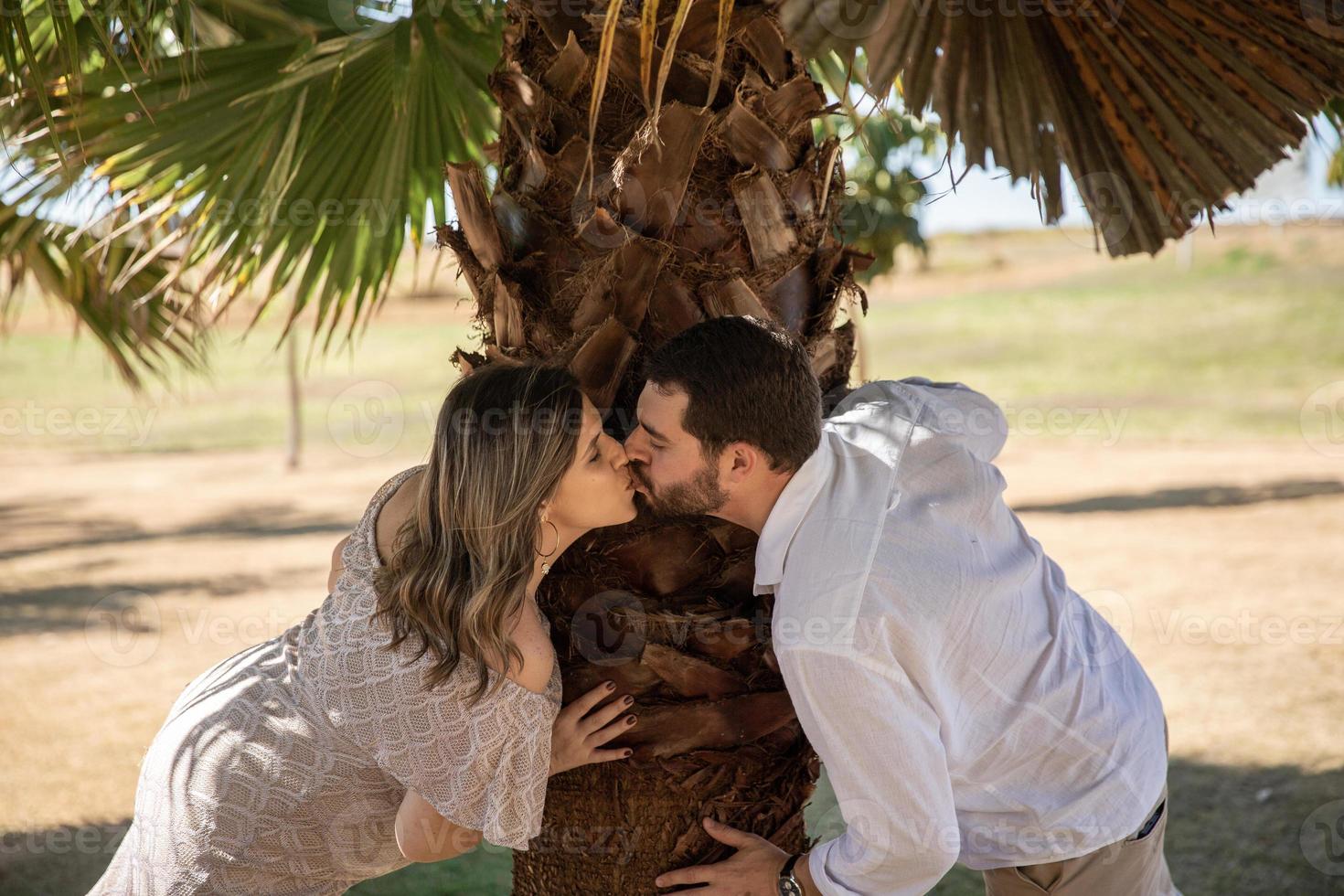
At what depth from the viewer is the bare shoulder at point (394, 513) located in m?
2.58

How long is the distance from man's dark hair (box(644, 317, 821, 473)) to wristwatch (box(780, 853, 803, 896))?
32.2 inches

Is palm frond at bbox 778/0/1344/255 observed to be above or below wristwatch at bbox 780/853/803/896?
above

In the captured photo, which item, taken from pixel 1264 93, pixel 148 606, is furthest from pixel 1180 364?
pixel 1264 93

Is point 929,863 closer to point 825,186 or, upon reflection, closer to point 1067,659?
point 1067,659

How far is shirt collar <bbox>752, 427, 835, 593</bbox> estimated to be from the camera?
2.28 m

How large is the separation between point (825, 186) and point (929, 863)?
59.0 inches

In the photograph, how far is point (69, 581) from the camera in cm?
1087
